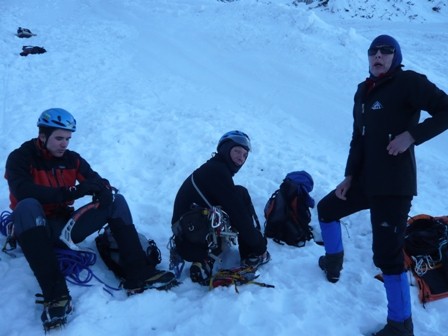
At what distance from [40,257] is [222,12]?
693 inches

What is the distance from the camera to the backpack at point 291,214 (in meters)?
5.45

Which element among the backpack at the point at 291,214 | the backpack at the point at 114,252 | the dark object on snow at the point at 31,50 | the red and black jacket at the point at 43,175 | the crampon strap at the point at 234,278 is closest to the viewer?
the red and black jacket at the point at 43,175

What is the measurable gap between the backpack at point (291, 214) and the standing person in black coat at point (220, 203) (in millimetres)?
759

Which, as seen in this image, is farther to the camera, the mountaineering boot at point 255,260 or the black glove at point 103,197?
the mountaineering boot at point 255,260

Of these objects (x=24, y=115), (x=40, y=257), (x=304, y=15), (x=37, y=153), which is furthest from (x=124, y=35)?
(x=40, y=257)

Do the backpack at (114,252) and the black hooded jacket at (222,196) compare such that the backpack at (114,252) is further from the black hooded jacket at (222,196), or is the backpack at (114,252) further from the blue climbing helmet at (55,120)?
the blue climbing helmet at (55,120)

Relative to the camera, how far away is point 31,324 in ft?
11.7

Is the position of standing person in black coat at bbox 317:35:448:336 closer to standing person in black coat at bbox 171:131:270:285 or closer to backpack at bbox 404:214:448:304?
backpack at bbox 404:214:448:304

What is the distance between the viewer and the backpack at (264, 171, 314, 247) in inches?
215

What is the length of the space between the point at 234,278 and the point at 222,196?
92 cm

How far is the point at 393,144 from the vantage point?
11.2ft

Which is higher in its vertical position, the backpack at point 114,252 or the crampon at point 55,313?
the crampon at point 55,313

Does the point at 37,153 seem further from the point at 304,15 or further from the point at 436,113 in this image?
the point at 304,15

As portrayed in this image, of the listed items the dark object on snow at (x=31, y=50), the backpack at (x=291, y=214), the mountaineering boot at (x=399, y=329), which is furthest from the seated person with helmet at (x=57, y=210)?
the dark object on snow at (x=31, y=50)
